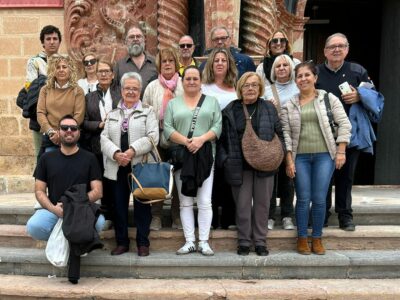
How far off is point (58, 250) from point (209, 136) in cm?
174

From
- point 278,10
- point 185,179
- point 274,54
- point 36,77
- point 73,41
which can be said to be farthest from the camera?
point 278,10

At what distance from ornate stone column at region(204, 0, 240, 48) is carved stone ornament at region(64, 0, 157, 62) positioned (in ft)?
3.85

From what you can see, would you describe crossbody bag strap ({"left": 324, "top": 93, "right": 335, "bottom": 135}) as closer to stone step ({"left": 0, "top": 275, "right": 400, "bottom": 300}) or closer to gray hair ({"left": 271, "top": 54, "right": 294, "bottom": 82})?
gray hair ({"left": 271, "top": 54, "right": 294, "bottom": 82})

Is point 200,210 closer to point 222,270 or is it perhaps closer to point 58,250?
point 222,270

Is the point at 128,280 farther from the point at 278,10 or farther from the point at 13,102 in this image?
the point at 278,10

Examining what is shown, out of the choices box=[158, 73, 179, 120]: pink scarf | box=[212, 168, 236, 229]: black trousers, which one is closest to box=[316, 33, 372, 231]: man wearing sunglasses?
box=[212, 168, 236, 229]: black trousers

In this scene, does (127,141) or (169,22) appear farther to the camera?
(169,22)

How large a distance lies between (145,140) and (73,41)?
3409 mm

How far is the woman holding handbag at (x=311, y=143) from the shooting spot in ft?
14.2

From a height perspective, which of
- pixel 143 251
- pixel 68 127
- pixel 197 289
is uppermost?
pixel 68 127

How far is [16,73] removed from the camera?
7.22 meters

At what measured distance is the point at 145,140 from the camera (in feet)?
13.8

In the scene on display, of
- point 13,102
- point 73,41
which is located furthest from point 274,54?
point 13,102

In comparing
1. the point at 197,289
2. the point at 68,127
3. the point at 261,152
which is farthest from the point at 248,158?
the point at 68,127
